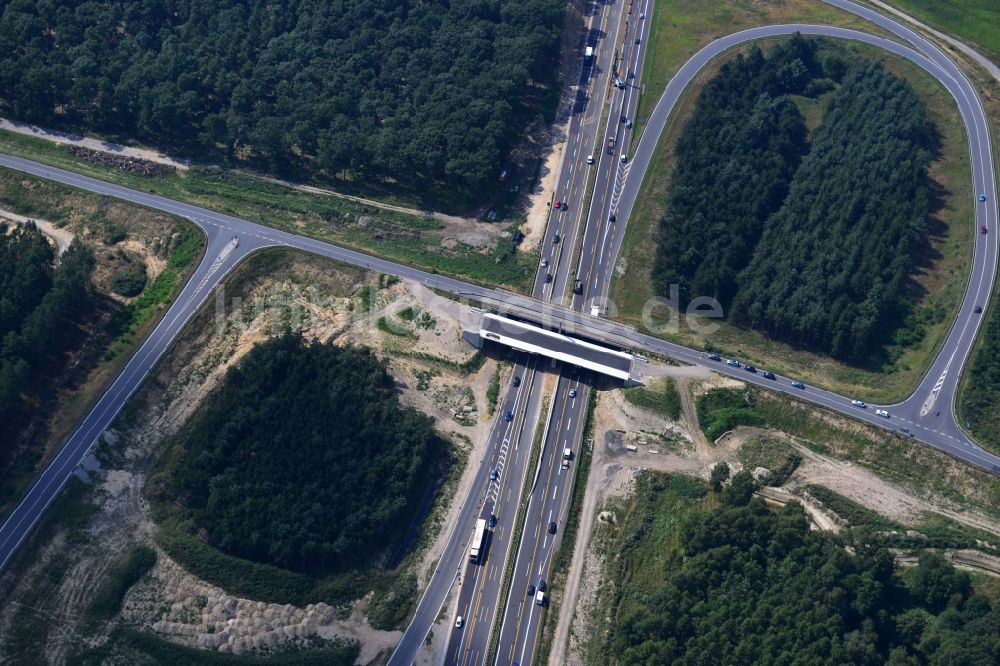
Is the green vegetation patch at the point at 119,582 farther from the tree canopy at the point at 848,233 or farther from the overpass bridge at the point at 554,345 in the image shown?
the tree canopy at the point at 848,233

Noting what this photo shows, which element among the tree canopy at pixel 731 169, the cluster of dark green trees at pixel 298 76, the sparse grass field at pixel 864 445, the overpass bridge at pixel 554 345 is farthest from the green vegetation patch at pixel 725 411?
the cluster of dark green trees at pixel 298 76

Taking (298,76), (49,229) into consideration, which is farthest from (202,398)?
(298,76)

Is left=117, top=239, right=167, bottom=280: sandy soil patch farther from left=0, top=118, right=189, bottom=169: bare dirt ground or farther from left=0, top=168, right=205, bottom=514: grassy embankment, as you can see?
left=0, top=118, right=189, bottom=169: bare dirt ground

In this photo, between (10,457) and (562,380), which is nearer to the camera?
(10,457)

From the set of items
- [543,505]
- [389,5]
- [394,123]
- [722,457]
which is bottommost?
[543,505]

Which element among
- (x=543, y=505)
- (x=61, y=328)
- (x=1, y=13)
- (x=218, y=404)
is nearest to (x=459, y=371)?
(x=543, y=505)

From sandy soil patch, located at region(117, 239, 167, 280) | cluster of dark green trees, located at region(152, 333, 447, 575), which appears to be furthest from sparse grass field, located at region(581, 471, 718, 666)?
sandy soil patch, located at region(117, 239, 167, 280)

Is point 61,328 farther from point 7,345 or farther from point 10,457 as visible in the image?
point 10,457
